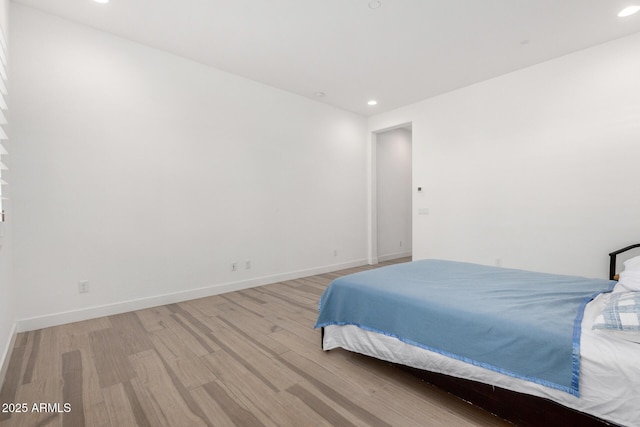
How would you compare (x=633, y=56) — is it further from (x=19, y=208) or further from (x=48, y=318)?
(x=48, y=318)

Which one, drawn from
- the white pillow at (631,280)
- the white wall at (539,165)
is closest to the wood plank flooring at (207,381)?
the white pillow at (631,280)

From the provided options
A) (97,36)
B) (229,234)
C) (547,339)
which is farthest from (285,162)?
(547,339)

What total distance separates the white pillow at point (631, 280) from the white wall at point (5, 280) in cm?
369

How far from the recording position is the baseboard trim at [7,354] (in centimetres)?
193

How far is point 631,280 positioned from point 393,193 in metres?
4.97

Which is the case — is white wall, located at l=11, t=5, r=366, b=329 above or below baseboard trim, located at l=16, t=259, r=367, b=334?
above

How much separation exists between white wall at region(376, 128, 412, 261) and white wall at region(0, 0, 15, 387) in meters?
5.26

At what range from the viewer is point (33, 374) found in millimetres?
1969

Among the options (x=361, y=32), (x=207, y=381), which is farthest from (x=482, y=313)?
(x=361, y=32)

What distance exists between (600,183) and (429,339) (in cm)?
325

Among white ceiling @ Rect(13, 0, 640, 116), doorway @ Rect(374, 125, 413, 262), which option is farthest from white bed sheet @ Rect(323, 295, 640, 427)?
doorway @ Rect(374, 125, 413, 262)

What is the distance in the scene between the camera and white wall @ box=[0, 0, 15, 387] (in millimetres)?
2035

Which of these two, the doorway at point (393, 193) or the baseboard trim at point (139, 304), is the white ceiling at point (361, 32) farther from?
the baseboard trim at point (139, 304)

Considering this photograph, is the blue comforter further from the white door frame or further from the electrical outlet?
the white door frame
